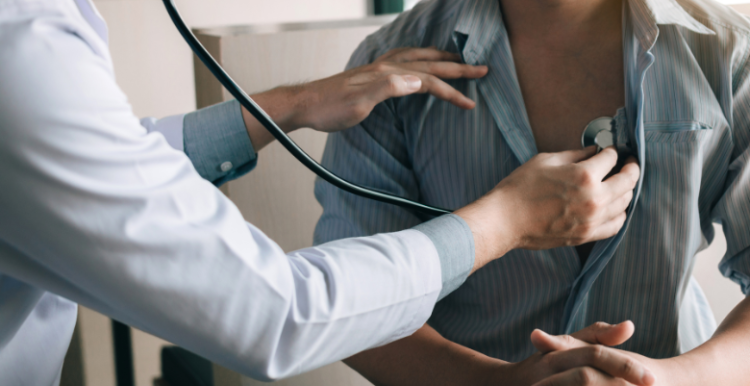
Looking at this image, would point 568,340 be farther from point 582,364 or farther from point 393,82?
point 393,82

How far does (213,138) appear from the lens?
3.39 feet

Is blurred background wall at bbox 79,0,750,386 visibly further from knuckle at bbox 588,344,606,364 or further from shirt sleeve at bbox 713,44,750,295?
knuckle at bbox 588,344,606,364

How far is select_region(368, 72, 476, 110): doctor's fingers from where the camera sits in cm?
85

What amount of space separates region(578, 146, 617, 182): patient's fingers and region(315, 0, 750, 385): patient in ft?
0.21

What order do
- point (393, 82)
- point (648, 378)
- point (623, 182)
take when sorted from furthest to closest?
point (393, 82) < point (623, 182) < point (648, 378)

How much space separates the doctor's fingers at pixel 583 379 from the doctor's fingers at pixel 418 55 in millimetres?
574

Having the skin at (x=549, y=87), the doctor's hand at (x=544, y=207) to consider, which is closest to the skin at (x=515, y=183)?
the doctor's hand at (x=544, y=207)

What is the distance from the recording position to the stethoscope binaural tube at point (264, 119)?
694 mm

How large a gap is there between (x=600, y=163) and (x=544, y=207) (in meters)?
0.11

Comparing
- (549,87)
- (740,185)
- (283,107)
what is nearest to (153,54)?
(283,107)

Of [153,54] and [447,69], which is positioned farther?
[153,54]

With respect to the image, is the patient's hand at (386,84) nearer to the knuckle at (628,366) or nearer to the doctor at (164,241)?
the doctor at (164,241)

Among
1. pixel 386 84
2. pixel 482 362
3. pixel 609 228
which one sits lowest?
pixel 482 362

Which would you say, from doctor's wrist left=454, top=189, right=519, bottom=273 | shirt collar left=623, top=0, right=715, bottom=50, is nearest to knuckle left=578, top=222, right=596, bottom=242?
doctor's wrist left=454, top=189, right=519, bottom=273
